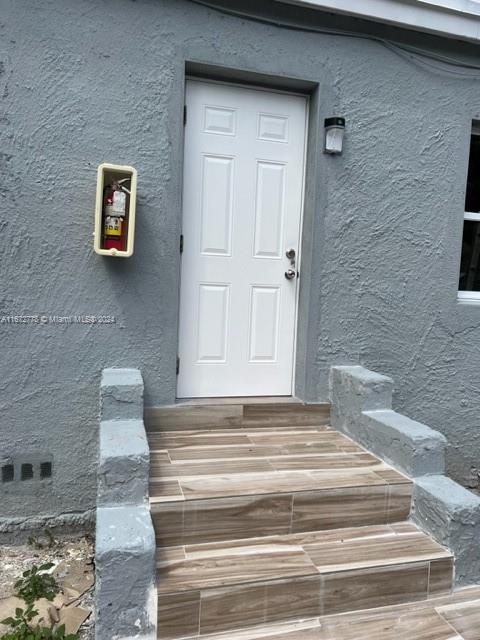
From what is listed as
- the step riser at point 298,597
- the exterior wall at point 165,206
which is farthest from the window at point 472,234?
the step riser at point 298,597

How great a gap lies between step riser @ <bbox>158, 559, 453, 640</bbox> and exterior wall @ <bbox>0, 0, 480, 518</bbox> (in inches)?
55.1

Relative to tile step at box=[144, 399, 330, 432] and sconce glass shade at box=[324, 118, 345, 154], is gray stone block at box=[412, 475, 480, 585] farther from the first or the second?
sconce glass shade at box=[324, 118, 345, 154]

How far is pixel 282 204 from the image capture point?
369cm

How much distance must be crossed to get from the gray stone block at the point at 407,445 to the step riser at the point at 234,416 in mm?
521

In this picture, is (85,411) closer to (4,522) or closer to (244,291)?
(4,522)

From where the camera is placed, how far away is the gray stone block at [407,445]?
113 inches

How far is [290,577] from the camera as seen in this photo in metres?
2.26

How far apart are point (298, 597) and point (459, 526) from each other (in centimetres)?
89

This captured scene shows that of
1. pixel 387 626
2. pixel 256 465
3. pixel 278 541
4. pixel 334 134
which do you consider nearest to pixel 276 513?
pixel 278 541

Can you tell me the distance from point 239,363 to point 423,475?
143 cm

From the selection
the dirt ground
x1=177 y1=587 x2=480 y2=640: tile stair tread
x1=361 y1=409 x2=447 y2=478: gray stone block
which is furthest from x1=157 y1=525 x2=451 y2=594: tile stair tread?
the dirt ground

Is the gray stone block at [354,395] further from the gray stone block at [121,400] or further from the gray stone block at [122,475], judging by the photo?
the gray stone block at [122,475]

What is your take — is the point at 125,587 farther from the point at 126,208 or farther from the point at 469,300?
the point at 469,300

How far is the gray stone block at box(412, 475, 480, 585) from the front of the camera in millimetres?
2535
